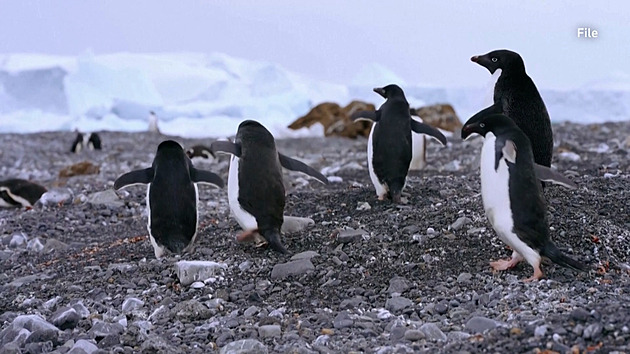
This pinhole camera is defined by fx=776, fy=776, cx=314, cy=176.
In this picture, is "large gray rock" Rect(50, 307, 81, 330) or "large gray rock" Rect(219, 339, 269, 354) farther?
"large gray rock" Rect(50, 307, 81, 330)

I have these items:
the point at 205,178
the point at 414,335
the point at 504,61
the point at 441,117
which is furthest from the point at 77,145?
the point at 414,335

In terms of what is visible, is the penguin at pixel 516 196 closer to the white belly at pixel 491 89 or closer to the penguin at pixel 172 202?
the white belly at pixel 491 89

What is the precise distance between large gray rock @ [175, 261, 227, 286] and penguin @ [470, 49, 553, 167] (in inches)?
82.4

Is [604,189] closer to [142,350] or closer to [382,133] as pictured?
[382,133]

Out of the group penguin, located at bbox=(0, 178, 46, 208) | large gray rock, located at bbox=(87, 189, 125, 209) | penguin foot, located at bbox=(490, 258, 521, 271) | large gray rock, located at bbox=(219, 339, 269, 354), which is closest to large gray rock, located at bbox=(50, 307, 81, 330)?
large gray rock, located at bbox=(219, 339, 269, 354)

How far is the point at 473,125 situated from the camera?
12.9 ft

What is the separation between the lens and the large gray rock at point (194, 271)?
12.8 feet

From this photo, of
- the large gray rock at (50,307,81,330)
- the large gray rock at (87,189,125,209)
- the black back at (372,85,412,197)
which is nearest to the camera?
the large gray rock at (50,307,81,330)

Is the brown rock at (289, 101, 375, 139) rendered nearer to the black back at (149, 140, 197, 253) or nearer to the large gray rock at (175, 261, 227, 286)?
the black back at (149, 140, 197, 253)

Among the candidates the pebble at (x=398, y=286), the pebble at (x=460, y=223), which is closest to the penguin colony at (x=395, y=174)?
the pebble at (x=398, y=286)

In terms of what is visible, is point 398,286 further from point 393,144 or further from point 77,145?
point 77,145

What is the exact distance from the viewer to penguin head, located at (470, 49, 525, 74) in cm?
508

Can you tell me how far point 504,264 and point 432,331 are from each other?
866mm

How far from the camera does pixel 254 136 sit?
15.3 ft
